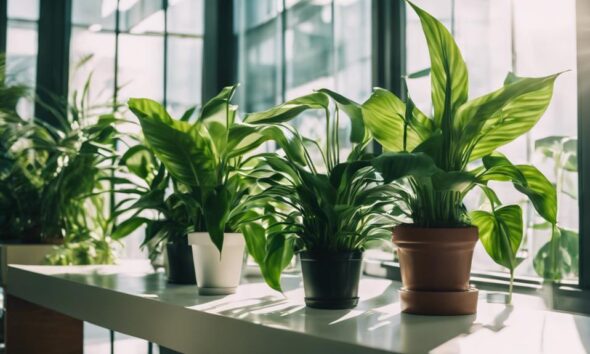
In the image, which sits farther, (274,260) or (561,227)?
(561,227)

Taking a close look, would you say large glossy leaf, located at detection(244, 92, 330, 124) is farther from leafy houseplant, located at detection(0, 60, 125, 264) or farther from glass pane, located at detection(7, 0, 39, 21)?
glass pane, located at detection(7, 0, 39, 21)

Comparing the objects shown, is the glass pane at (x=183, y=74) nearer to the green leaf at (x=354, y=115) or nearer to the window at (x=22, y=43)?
the window at (x=22, y=43)

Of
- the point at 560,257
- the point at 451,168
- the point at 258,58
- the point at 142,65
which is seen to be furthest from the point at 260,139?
the point at 142,65

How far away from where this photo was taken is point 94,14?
3396mm

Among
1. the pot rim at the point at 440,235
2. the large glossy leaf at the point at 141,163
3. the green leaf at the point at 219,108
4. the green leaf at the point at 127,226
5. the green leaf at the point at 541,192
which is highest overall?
the green leaf at the point at 219,108

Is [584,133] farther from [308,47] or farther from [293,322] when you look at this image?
[308,47]

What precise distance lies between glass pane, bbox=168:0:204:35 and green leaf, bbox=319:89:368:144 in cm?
234

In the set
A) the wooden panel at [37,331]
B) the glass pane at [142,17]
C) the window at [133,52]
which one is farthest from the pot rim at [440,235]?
the glass pane at [142,17]

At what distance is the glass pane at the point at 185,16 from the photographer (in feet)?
11.5

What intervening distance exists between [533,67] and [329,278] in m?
0.83

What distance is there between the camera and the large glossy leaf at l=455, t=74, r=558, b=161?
1047 millimetres

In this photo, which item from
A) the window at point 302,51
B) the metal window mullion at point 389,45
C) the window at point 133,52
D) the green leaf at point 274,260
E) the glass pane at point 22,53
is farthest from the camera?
the window at point 133,52

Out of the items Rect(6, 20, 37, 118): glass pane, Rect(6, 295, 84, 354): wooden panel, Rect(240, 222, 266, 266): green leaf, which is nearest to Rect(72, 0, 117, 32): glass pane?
Rect(6, 20, 37, 118): glass pane

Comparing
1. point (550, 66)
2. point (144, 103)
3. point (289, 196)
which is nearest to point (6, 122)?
point (144, 103)
